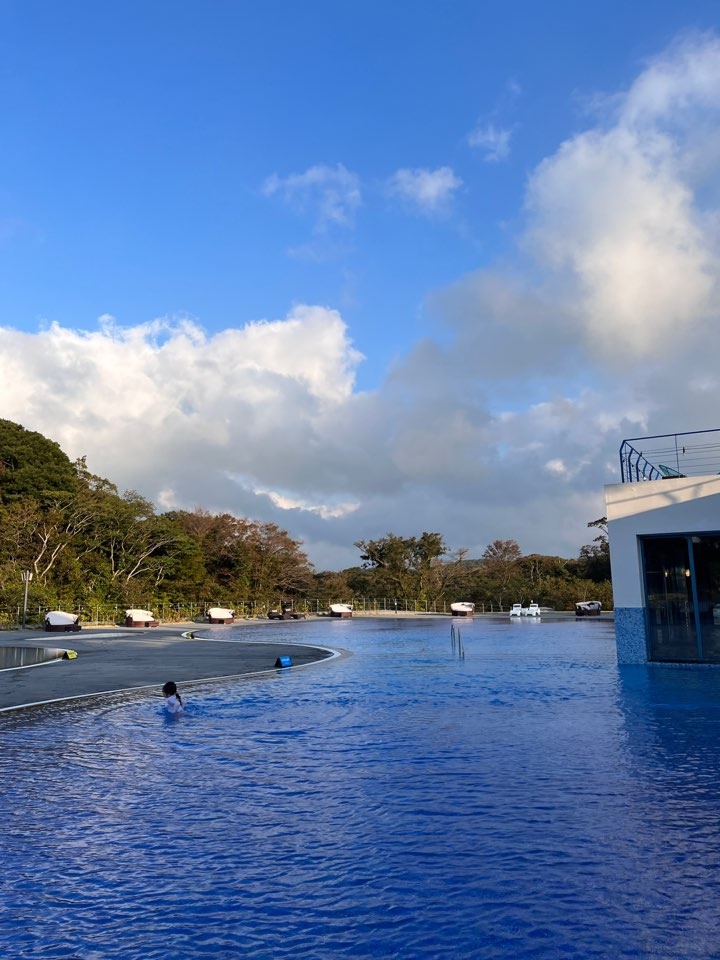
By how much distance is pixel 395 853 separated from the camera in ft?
16.8

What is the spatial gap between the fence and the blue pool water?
1151 inches

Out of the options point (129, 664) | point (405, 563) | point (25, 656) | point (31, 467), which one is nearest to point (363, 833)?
point (129, 664)

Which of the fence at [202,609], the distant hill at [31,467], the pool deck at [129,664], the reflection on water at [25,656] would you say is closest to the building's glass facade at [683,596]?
the pool deck at [129,664]

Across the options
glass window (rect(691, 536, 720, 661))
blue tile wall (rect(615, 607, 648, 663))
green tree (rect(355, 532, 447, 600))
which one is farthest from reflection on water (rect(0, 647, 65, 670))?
green tree (rect(355, 532, 447, 600))

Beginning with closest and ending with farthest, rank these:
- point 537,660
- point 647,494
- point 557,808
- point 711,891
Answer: point 711,891
point 557,808
point 647,494
point 537,660

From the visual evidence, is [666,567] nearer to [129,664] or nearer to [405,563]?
[129,664]

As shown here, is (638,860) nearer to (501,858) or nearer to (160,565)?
(501,858)

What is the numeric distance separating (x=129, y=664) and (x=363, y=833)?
14016mm

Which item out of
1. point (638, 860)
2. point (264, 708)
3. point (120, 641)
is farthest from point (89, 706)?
point (120, 641)

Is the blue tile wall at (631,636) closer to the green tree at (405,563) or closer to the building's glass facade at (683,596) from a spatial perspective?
the building's glass facade at (683,596)

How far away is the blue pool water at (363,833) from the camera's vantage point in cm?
396

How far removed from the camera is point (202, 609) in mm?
48969

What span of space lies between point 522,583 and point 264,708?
1954 inches

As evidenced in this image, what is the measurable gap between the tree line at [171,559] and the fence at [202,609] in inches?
18.4
